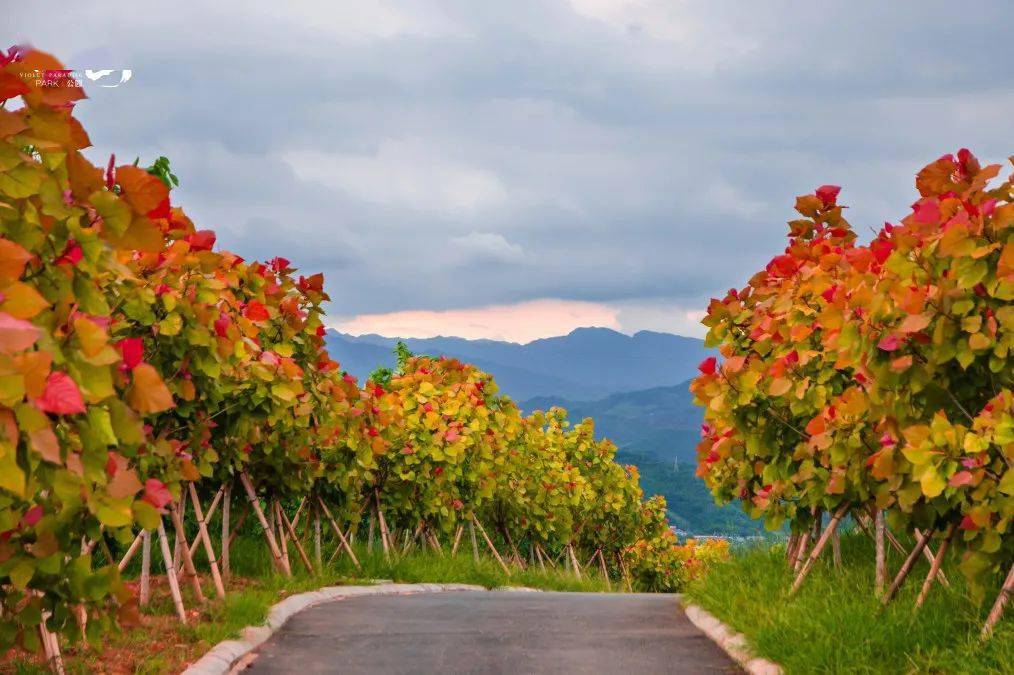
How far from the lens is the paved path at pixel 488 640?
6.77 m

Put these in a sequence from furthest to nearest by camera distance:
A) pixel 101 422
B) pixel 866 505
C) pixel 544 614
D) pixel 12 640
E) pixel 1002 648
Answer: pixel 544 614 < pixel 866 505 < pixel 1002 648 < pixel 12 640 < pixel 101 422

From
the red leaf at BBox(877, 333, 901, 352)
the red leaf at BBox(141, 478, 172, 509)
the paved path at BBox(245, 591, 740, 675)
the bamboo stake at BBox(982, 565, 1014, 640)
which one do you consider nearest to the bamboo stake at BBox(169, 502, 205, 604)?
the paved path at BBox(245, 591, 740, 675)

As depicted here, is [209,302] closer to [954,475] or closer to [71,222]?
[71,222]

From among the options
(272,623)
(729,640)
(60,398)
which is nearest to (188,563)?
(272,623)

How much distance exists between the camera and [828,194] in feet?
32.7

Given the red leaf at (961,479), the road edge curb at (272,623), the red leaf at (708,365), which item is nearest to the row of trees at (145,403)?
the road edge curb at (272,623)

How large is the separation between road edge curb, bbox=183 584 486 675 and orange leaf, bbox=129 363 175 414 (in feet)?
9.60

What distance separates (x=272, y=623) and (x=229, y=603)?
0.36m

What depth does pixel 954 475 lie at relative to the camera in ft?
17.3

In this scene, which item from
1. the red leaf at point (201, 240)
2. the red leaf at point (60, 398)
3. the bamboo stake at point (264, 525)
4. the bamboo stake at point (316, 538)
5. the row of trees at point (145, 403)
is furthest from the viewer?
the bamboo stake at point (316, 538)

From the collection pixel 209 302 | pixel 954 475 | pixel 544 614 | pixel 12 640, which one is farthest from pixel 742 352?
pixel 12 640

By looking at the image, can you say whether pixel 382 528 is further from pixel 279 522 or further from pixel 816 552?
pixel 816 552

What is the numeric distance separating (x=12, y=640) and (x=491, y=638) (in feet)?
11.9

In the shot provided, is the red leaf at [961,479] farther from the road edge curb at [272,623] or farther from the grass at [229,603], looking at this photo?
the road edge curb at [272,623]
